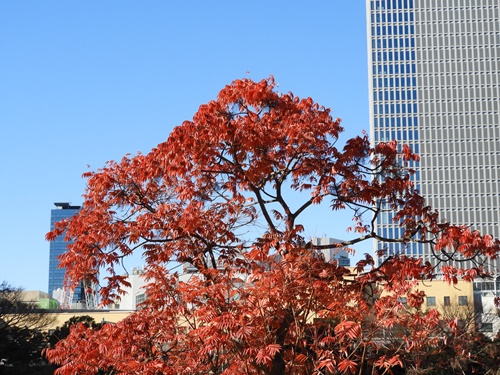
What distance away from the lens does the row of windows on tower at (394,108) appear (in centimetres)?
12125

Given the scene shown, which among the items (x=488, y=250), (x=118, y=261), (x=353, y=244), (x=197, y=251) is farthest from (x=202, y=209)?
(x=488, y=250)

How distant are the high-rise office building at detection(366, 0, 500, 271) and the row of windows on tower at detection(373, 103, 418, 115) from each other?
0.50 feet

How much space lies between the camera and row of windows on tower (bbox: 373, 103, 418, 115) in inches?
4774

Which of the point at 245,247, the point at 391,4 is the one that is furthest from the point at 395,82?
the point at 245,247

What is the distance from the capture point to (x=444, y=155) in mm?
120312

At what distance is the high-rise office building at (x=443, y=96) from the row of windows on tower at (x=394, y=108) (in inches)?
6.0

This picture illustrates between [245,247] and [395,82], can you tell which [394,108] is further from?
[245,247]

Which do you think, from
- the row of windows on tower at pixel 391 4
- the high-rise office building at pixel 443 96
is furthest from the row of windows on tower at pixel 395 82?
the row of windows on tower at pixel 391 4

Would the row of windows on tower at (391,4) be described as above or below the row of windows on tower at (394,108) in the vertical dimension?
above

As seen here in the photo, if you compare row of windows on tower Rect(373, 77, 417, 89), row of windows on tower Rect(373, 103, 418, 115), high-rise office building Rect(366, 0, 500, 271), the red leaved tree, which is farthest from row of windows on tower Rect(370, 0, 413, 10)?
the red leaved tree

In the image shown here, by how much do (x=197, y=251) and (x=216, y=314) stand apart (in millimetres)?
2207

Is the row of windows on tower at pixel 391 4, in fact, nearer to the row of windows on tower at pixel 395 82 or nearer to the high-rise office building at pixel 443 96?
the high-rise office building at pixel 443 96

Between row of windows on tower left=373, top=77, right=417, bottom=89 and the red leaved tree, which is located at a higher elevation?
row of windows on tower left=373, top=77, right=417, bottom=89

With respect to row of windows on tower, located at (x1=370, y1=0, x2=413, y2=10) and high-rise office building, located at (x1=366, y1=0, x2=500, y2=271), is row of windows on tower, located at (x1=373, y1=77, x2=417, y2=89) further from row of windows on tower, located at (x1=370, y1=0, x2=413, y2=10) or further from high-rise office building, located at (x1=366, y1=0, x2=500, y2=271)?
row of windows on tower, located at (x1=370, y1=0, x2=413, y2=10)
